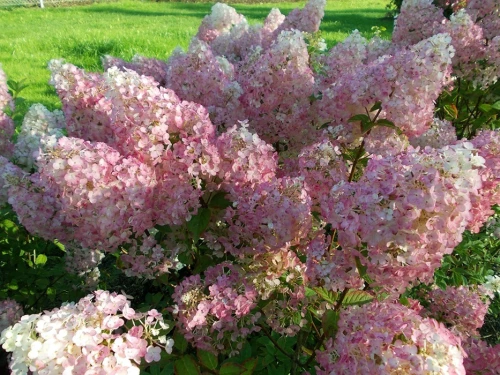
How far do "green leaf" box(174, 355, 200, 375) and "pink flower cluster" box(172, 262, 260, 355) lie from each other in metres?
0.09

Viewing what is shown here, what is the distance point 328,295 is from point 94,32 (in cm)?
1186

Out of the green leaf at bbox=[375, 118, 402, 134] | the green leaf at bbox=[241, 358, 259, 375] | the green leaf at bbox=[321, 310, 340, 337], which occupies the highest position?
the green leaf at bbox=[375, 118, 402, 134]

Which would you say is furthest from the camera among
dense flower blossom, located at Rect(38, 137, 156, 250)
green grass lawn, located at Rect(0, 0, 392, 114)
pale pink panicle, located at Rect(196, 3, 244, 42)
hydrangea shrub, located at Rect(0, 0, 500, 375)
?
green grass lawn, located at Rect(0, 0, 392, 114)

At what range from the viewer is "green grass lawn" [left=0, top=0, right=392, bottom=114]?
29.8 ft

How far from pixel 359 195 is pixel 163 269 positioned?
3.59 ft

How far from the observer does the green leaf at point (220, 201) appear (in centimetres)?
196

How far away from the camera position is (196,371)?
1.75 meters

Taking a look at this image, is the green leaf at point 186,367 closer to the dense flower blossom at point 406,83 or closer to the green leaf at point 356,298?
the green leaf at point 356,298

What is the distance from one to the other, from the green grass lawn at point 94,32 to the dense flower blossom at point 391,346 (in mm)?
6027

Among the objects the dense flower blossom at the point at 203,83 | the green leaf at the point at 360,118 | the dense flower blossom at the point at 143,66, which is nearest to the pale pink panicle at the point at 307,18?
the dense flower blossom at the point at 143,66

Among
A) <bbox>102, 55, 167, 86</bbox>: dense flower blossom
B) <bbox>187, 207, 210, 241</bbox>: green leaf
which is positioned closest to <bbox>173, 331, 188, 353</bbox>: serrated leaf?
<bbox>187, 207, 210, 241</bbox>: green leaf

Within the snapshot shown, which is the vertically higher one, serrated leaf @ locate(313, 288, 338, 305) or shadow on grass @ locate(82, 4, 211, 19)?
serrated leaf @ locate(313, 288, 338, 305)

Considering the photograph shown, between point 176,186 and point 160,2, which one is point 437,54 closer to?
point 176,186

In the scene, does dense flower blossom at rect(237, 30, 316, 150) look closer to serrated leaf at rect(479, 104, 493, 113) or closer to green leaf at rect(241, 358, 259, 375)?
green leaf at rect(241, 358, 259, 375)
